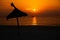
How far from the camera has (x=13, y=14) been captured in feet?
33.3
